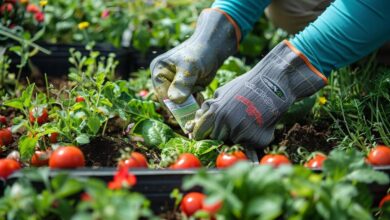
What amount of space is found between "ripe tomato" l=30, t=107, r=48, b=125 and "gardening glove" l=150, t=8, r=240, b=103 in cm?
35

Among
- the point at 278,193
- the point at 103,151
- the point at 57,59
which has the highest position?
the point at 278,193

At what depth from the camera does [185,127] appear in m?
1.67

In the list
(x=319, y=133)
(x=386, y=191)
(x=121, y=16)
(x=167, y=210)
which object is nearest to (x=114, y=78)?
(x=121, y=16)

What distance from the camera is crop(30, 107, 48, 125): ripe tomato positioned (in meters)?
1.55

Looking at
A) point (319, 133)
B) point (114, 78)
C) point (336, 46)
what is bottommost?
point (114, 78)

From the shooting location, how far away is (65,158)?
1.26 m

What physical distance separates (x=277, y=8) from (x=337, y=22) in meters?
0.75

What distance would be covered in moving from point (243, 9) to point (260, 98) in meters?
0.49

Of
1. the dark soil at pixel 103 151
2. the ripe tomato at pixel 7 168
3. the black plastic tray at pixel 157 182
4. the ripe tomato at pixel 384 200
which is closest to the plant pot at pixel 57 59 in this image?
the dark soil at pixel 103 151

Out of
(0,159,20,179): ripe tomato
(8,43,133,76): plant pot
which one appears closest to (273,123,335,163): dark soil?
(0,159,20,179): ripe tomato

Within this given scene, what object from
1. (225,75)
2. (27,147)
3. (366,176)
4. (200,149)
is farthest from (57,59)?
(366,176)

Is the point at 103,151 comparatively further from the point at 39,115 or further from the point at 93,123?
the point at 39,115

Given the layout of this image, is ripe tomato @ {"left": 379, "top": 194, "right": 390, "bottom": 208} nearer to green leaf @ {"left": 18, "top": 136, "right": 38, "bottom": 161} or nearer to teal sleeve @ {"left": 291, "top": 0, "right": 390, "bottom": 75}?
teal sleeve @ {"left": 291, "top": 0, "right": 390, "bottom": 75}

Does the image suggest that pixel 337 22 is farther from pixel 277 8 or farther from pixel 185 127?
pixel 277 8
